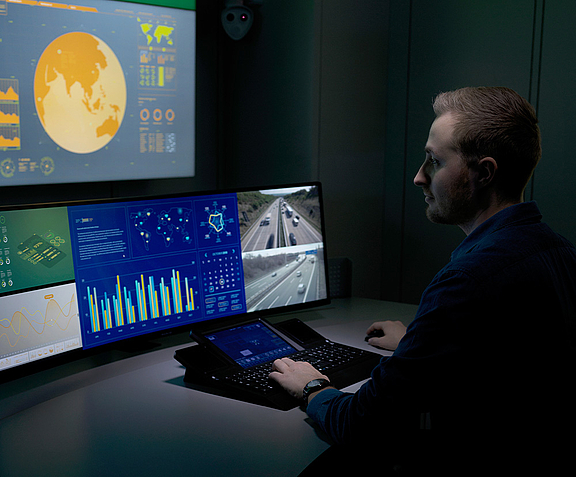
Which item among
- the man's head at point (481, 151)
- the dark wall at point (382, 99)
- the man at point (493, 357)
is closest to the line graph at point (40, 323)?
the man at point (493, 357)

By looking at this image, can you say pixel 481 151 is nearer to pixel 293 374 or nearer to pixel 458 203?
pixel 458 203

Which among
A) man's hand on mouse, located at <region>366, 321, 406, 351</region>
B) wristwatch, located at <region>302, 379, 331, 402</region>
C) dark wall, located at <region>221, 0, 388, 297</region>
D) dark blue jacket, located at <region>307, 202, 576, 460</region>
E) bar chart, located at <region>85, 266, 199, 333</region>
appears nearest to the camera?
dark blue jacket, located at <region>307, 202, 576, 460</region>

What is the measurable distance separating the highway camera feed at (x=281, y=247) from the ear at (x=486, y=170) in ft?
2.94

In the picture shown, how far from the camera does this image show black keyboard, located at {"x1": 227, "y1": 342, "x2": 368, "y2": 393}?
1476 millimetres

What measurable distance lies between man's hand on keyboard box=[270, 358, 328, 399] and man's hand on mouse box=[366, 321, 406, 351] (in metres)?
0.38

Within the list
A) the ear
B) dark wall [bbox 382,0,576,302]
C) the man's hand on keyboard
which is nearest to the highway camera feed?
the man's hand on keyboard

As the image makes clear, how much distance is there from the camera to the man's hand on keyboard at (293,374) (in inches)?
55.8

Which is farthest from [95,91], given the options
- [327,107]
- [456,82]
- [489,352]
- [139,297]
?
[489,352]

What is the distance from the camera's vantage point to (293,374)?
4.82 feet

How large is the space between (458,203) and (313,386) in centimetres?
54

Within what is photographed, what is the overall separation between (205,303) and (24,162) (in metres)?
1.16

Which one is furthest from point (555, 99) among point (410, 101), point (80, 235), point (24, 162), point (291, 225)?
point (24, 162)

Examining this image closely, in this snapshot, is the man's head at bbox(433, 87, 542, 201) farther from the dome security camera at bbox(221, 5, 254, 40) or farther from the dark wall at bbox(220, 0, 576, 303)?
the dome security camera at bbox(221, 5, 254, 40)

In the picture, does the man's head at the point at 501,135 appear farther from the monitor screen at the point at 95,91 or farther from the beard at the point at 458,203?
the monitor screen at the point at 95,91
